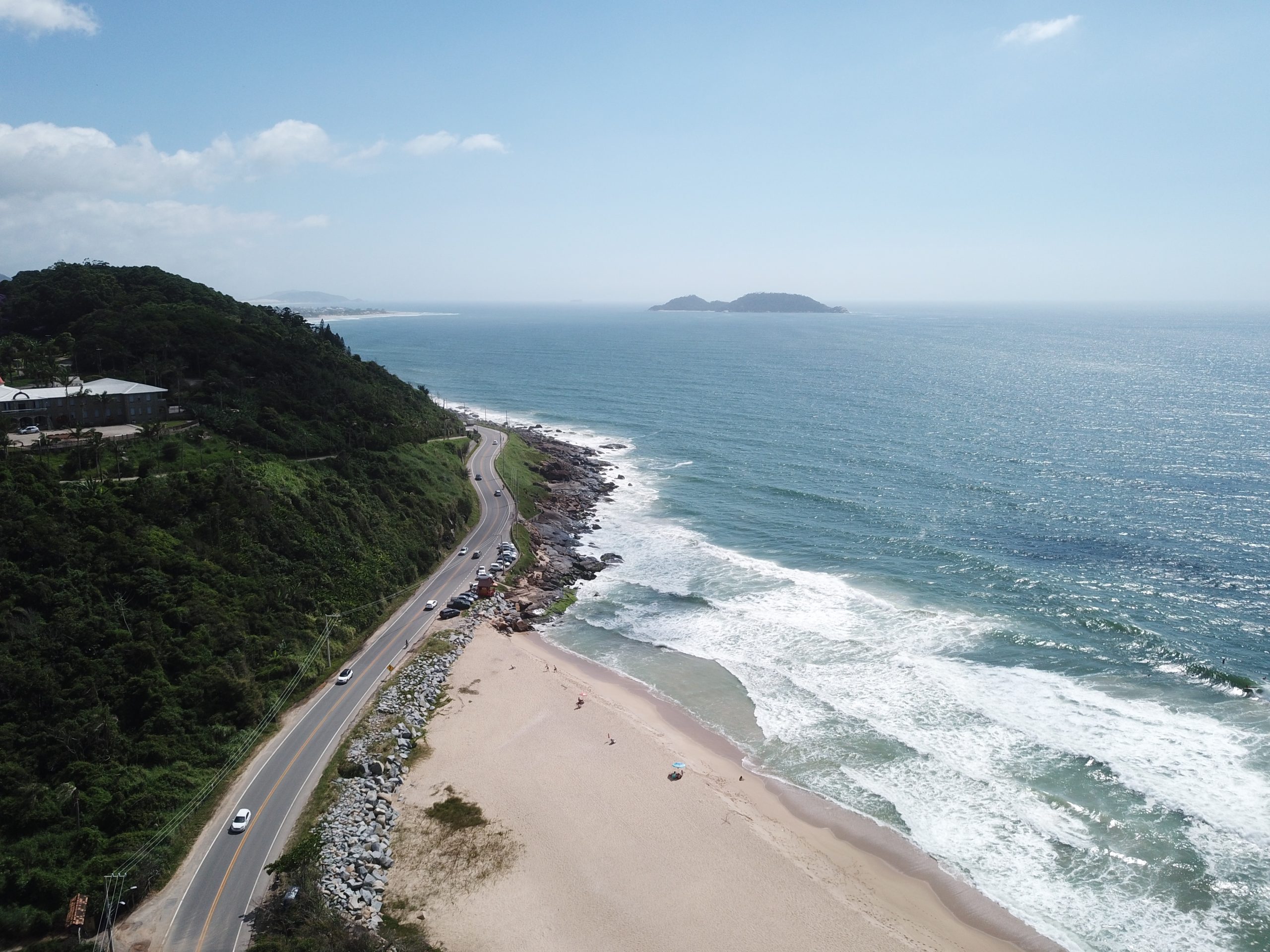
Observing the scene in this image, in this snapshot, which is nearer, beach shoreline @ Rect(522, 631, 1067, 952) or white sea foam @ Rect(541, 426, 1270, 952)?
beach shoreline @ Rect(522, 631, 1067, 952)

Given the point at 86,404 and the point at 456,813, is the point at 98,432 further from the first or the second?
the point at 456,813

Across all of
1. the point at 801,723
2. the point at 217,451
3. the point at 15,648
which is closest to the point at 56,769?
the point at 15,648

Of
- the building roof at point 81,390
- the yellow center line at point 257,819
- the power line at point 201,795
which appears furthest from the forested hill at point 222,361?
the yellow center line at point 257,819

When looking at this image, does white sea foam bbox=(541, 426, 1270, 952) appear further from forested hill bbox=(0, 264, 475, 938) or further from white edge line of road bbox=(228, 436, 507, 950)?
forested hill bbox=(0, 264, 475, 938)

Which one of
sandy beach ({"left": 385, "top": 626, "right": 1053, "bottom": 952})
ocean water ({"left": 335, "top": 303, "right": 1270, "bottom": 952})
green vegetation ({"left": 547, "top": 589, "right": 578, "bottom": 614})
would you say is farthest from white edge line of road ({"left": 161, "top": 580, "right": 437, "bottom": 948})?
ocean water ({"left": 335, "top": 303, "right": 1270, "bottom": 952})

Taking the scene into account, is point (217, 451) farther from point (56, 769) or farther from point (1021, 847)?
point (1021, 847)

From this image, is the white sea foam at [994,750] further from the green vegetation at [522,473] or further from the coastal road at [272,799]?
the green vegetation at [522,473]
